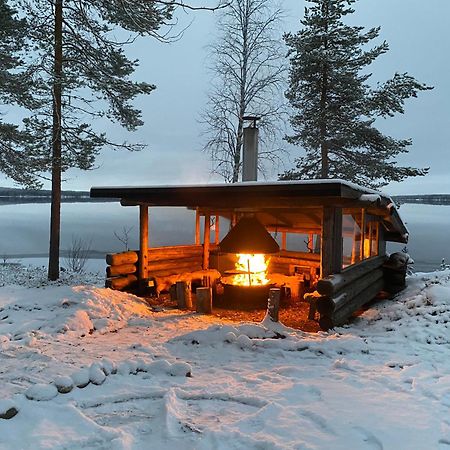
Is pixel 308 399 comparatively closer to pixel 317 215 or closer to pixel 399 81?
pixel 317 215

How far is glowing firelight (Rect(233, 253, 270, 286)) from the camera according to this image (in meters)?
8.30


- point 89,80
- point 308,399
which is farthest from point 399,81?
point 308,399

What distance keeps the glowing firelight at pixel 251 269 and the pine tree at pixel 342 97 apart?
652cm

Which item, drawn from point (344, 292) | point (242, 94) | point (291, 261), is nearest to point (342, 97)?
point (242, 94)

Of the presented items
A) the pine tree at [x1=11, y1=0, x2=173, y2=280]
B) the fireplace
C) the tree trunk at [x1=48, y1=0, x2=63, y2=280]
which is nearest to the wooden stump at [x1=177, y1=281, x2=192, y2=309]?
the fireplace

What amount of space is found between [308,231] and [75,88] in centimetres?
700

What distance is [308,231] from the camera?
418 inches

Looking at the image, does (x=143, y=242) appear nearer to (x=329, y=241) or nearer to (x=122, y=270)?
(x=122, y=270)

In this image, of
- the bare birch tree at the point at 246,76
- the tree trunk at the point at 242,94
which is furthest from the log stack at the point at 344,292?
the bare birch tree at the point at 246,76

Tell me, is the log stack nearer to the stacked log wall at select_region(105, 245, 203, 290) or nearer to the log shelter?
the log shelter

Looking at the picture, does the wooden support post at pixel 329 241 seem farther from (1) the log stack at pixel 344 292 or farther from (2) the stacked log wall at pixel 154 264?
(2) the stacked log wall at pixel 154 264

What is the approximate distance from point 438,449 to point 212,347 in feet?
8.74

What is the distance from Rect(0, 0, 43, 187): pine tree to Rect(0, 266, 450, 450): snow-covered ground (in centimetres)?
570

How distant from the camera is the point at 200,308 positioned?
702 centimetres
